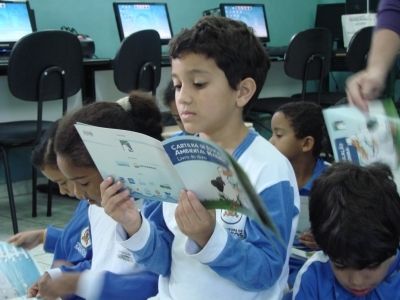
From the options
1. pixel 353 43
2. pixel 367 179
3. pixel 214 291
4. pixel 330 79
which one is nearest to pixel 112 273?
pixel 214 291

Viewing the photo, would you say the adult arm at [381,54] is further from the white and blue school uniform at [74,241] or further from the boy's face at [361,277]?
the white and blue school uniform at [74,241]

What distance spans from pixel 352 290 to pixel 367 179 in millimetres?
217

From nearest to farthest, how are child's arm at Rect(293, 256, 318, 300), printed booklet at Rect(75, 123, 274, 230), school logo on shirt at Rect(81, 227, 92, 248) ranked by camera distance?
printed booklet at Rect(75, 123, 274, 230)
child's arm at Rect(293, 256, 318, 300)
school logo on shirt at Rect(81, 227, 92, 248)

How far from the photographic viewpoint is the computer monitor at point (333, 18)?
573 cm

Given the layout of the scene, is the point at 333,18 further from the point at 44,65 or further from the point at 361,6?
the point at 44,65

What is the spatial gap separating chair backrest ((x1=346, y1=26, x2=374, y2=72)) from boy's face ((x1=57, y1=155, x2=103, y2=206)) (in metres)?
3.36

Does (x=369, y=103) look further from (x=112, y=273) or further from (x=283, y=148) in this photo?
(x=283, y=148)

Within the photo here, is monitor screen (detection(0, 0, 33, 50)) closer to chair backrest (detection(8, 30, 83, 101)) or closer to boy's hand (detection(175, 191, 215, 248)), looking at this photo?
chair backrest (detection(8, 30, 83, 101))

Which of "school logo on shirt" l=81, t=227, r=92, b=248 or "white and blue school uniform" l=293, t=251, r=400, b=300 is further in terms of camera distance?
"school logo on shirt" l=81, t=227, r=92, b=248

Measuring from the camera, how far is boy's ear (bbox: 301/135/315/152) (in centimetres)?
215

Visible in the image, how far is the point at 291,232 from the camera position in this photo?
3.82 ft

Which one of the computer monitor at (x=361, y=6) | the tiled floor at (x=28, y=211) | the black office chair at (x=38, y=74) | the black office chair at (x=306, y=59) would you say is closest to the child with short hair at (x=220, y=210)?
the tiled floor at (x=28, y=211)

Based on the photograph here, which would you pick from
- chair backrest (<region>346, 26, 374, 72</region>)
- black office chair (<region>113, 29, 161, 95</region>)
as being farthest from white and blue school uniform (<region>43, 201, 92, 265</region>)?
chair backrest (<region>346, 26, 374, 72</region>)

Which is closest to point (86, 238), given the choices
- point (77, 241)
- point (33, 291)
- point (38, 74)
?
point (77, 241)
